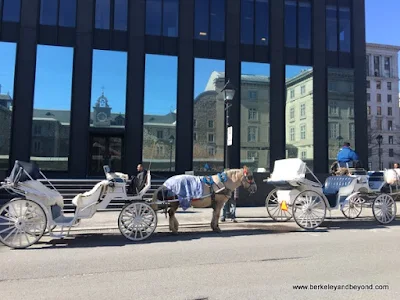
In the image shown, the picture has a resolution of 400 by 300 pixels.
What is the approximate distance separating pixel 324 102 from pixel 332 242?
53.5 feet

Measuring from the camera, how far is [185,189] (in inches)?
362

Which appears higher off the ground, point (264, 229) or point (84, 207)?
point (84, 207)

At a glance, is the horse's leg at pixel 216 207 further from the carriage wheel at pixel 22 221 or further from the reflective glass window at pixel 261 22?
the reflective glass window at pixel 261 22

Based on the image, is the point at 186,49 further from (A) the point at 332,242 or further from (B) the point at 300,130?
(A) the point at 332,242

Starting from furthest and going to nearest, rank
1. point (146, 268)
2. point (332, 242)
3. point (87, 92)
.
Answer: point (87, 92) → point (332, 242) → point (146, 268)

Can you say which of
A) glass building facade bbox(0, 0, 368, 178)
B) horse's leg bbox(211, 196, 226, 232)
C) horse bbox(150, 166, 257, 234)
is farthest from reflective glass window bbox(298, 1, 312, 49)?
horse's leg bbox(211, 196, 226, 232)

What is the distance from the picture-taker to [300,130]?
74.7 ft

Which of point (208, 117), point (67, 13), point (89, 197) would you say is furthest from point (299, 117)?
point (89, 197)

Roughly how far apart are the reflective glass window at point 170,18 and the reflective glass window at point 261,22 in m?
5.04

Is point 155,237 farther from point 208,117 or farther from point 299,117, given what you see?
point 299,117

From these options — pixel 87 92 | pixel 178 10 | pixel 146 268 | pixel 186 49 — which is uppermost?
pixel 178 10

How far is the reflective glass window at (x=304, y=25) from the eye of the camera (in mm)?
23438

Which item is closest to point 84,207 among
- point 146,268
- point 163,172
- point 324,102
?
point 146,268

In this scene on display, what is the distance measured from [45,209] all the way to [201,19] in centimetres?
1726
